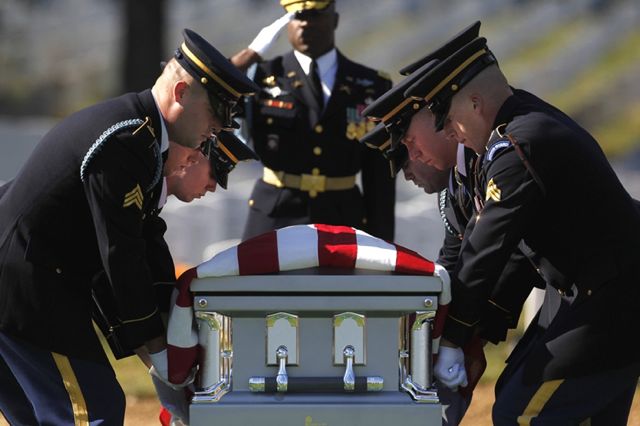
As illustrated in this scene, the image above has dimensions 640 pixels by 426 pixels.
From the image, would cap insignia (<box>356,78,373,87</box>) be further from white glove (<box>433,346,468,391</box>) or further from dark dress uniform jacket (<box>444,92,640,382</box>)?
white glove (<box>433,346,468,391</box>)

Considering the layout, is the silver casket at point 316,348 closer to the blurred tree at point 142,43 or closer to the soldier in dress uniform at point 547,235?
the soldier in dress uniform at point 547,235

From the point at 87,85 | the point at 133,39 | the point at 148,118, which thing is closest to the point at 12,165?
the point at 133,39

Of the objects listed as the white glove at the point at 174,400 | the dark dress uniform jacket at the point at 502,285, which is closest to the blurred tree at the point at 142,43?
the dark dress uniform jacket at the point at 502,285

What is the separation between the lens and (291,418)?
3.87 metres

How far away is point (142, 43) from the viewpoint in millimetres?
16734

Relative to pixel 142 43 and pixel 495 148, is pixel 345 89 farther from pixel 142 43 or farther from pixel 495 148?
pixel 142 43

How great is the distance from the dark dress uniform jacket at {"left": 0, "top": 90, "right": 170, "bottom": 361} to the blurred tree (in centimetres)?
1258

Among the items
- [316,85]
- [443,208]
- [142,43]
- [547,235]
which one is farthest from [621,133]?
[547,235]

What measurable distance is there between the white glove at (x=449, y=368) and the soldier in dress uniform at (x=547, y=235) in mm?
12

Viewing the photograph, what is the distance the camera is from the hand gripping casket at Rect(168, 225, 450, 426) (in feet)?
12.6

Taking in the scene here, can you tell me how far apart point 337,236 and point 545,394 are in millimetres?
762

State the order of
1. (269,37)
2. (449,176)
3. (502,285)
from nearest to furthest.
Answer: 1. (502,285)
2. (449,176)
3. (269,37)

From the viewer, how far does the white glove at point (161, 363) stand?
13.1 ft

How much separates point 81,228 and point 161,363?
462 millimetres
